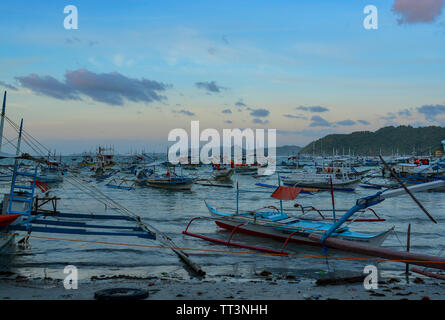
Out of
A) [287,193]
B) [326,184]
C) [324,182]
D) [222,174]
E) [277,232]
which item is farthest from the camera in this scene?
[222,174]

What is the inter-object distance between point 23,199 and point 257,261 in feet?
29.4

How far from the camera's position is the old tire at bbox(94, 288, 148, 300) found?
27.2 feet

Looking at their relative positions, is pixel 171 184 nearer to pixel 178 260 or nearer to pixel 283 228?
pixel 283 228

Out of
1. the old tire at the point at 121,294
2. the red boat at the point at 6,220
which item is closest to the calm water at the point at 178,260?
the red boat at the point at 6,220

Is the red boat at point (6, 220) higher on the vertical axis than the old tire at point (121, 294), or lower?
higher

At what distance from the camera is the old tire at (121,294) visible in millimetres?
8289

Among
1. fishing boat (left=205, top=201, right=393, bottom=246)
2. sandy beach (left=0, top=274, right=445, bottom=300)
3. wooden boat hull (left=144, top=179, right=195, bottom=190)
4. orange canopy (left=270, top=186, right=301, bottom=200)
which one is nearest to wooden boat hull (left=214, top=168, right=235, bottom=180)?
wooden boat hull (left=144, top=179, right=195, bottom=190)

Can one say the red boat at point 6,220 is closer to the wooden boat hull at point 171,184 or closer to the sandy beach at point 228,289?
the sandy beach at point 228,289

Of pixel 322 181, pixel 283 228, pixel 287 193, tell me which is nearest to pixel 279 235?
pixel 283 228

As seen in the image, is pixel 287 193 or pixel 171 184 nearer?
pixel 287 193

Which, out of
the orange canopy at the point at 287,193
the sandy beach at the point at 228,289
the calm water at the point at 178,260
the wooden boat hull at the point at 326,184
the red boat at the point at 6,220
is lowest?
the calm water at the point at 178,260

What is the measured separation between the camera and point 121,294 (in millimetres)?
8477

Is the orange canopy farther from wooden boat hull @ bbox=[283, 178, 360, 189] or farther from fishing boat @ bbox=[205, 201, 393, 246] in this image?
wooden boat hull @ bbox=[283, 178, 360, 189]
